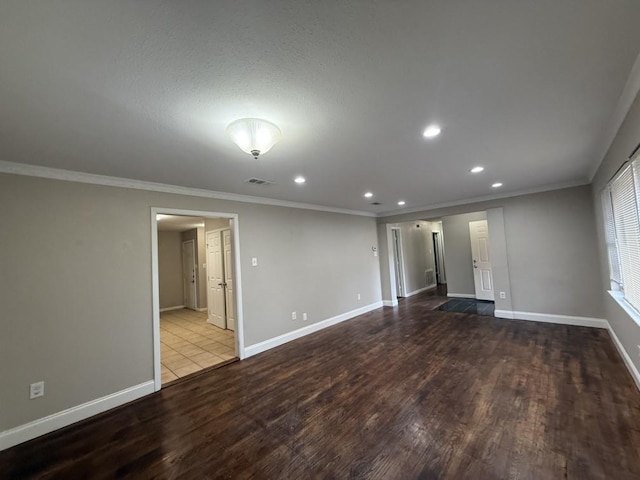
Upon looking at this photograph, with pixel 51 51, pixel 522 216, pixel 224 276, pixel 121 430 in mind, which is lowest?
pixel 121 430

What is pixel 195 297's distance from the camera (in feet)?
25.6

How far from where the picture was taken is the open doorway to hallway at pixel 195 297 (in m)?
3.94

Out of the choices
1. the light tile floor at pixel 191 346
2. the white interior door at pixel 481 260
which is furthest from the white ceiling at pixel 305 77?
the white interior door at pixel 481 260

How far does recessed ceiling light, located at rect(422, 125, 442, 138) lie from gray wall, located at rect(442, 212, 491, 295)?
18.4 feet

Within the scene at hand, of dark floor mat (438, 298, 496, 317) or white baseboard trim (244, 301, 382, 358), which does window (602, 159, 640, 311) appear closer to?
dark floor mat (438, 298, 496, 317)

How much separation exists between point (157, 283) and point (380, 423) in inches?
112

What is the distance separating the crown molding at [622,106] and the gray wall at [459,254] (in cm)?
447

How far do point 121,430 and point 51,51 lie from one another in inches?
114

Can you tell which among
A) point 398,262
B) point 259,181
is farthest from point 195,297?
point 398,262

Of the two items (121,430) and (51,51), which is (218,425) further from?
(51,51)

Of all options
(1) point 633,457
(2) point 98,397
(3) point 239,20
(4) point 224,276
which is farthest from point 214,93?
(4) point 224,276

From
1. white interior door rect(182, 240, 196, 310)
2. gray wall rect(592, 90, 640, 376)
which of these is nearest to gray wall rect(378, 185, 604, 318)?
gray wall rect(592, 90, 640, 376)

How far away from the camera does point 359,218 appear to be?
636cm

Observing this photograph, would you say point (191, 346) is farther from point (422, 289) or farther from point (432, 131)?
point (422, 289)
